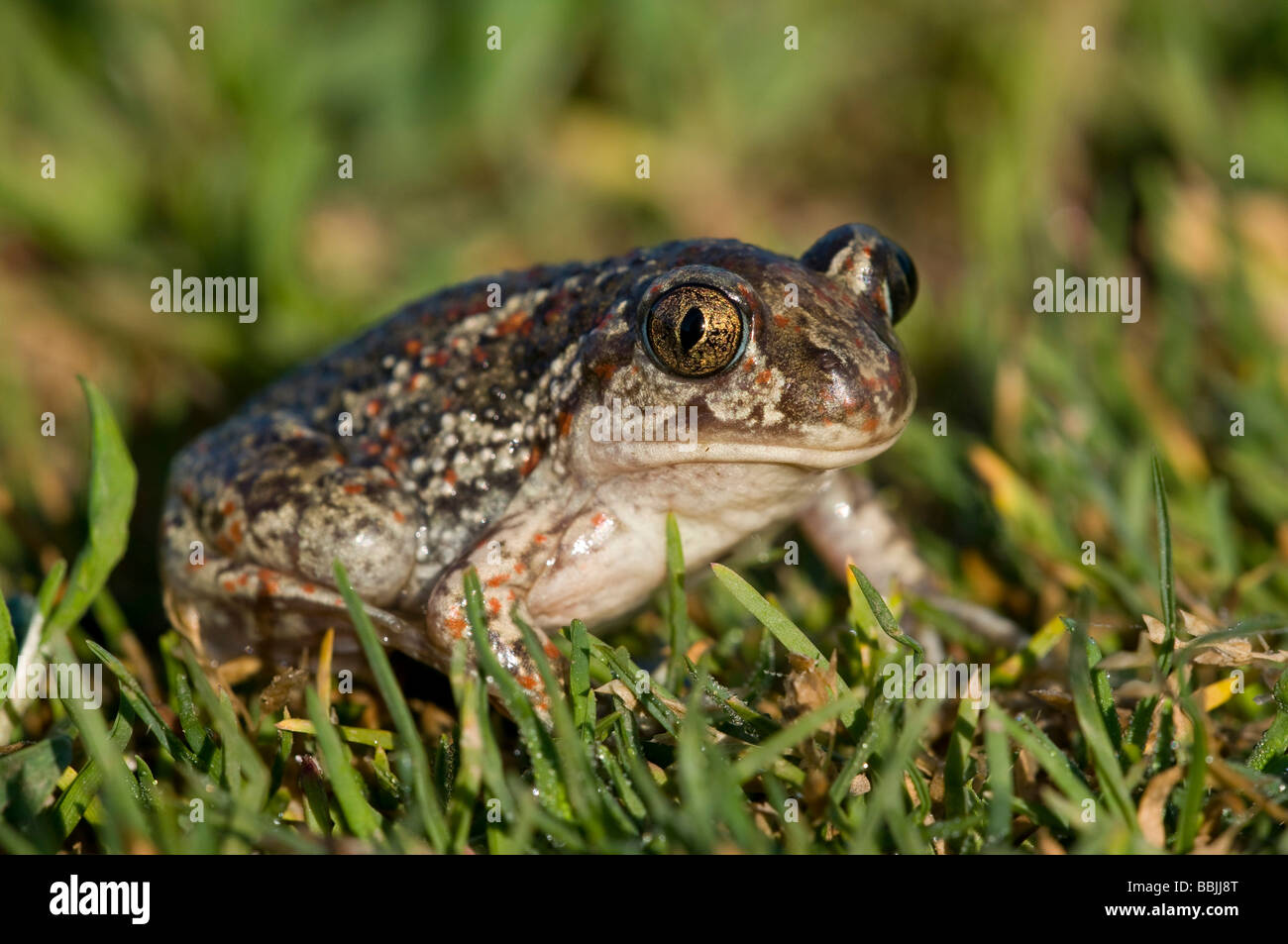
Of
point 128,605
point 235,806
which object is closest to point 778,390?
point 235,806

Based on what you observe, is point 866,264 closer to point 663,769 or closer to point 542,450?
point 542,450

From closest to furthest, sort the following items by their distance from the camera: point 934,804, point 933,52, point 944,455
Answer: point 934,804, point 944,455, point 933,52

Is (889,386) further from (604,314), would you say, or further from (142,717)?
(142,717)

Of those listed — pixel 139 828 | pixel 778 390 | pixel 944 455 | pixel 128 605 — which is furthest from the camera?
pixel 944 455

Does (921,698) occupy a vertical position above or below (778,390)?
below

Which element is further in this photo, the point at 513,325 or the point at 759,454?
the point at 513,325

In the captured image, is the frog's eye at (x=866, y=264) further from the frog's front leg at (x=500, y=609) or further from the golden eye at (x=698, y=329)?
the frog's front leg at (x=500, y=609)

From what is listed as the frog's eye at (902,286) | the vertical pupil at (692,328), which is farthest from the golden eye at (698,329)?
the frog's eye at (902,286)

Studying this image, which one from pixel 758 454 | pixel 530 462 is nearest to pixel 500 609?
pixel 530 462
